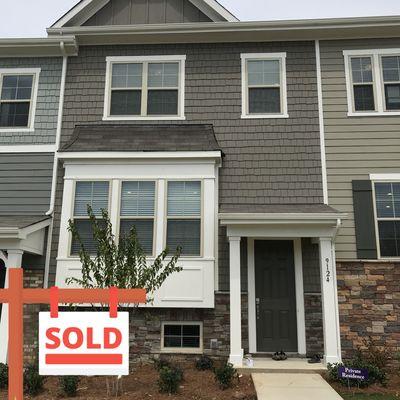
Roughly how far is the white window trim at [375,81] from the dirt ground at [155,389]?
19.5ft

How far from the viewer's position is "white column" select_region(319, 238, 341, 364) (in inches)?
293

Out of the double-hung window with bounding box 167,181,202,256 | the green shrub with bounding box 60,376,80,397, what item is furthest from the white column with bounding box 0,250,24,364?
the double-hung window with bounding box 167,181,202,256

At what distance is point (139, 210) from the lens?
29.0 feet

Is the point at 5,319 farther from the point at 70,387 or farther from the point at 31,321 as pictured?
the point at 70,387

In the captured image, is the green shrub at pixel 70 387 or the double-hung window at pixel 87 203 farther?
the double-hung window at pixel 87 203

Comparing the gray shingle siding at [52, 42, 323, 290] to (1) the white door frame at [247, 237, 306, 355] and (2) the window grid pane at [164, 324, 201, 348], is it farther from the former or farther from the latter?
(2) the window grid pane at [164, 324, 201, 348]

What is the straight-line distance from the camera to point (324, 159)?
9141mm

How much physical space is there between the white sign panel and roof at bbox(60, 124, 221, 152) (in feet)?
22.4

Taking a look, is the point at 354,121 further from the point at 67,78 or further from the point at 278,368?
the point at 67,78

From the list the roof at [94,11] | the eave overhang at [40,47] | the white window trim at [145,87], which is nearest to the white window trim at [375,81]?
the roof at [94,11]

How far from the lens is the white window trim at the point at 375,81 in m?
9.29

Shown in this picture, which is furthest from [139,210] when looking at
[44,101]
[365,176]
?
[365,176]

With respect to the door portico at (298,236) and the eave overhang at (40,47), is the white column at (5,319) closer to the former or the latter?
the door portico at (298,236)

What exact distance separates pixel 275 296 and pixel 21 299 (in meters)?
6.85
